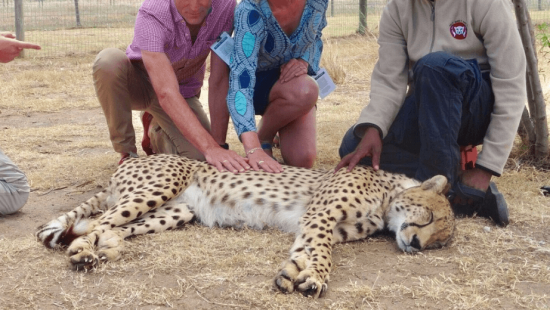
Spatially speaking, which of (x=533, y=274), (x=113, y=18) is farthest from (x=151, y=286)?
(x=113, y=18)

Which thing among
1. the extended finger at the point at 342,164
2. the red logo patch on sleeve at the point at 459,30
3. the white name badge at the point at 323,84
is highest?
the red logo patch on sleeve at the point at 459,30

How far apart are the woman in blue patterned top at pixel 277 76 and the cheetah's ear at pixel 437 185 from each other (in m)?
0.68

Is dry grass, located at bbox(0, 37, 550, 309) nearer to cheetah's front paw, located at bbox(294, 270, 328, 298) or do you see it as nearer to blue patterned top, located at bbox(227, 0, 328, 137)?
cheetah's front paw, located at bbox(294, 270, 328, 298)

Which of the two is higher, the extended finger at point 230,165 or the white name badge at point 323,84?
the white name badge at point 323,84

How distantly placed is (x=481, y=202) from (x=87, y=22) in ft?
32.2

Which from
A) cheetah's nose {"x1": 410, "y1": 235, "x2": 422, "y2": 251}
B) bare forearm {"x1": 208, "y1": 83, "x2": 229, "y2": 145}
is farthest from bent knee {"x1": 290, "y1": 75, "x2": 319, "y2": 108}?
cheetah's nose {"x1": 410, "y1": 235, "x2": 422, "y2": 251}

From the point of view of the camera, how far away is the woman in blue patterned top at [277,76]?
9.57 feet

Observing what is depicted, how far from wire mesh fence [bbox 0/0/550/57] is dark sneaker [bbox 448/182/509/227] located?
6831 mm

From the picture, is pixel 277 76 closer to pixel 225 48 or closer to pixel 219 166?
pixel 225 48

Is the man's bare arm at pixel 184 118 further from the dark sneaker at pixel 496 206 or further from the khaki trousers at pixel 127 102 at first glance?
the dark sneaker at pixel 496 206

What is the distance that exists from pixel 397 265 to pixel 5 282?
137cm

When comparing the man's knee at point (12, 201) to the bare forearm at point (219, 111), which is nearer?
the man's knee at point (12, 201)

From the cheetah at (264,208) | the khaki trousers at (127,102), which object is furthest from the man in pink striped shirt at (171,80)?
the cheetah at (264,208)

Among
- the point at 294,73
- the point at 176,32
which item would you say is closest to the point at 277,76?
the point at 294,73
